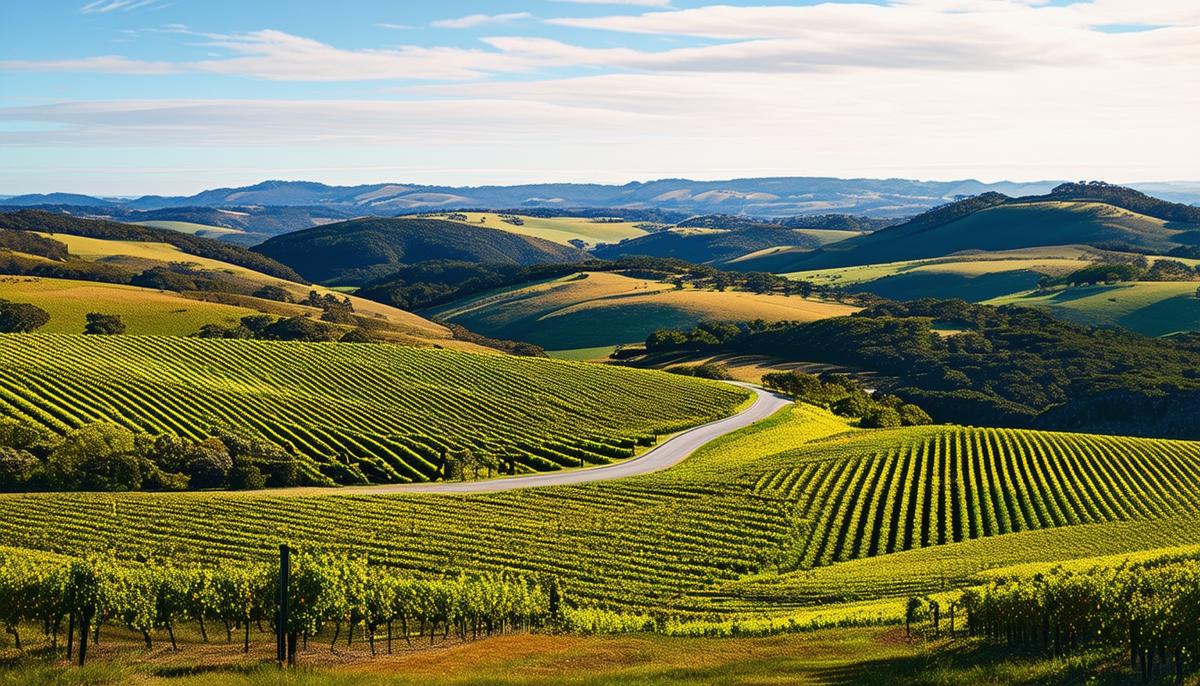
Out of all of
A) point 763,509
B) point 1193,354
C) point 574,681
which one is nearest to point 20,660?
point 574,681

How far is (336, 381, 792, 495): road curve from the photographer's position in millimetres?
83750

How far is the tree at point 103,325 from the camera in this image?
5719 inches

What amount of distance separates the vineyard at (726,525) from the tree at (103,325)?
257ft

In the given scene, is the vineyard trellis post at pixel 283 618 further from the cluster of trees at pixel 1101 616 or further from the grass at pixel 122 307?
the grass at pixel 122 307

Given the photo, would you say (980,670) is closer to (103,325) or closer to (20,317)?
(103,325)

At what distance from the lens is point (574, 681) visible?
33594 millimetres

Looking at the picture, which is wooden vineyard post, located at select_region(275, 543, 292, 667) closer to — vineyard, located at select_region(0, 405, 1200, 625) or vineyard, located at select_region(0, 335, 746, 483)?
vineyard, located at select_region(0, 405, 1200, 625)

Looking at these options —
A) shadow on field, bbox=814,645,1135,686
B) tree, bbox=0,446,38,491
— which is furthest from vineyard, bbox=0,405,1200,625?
shadow on field, bbox=814,645,1135,686

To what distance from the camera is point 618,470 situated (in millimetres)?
93188

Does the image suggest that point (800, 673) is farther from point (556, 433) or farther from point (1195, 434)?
point (1195, 434)

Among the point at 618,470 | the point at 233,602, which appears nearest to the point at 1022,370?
the point at 618,470

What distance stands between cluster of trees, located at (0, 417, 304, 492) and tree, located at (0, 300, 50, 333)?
60660 millimetres

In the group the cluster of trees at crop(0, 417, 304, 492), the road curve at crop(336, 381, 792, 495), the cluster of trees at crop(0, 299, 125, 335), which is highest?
the cluster of trees at crop(0, 299, 125, 335)

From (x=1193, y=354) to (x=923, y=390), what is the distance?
52.1 metres
